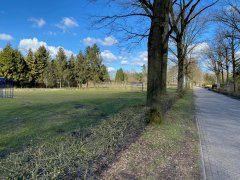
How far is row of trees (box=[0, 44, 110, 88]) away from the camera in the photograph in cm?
4894

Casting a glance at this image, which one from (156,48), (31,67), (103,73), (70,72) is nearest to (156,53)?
(156,48)

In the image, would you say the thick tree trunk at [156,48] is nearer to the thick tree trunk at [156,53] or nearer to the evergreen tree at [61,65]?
the thick tree trunk at [156,53]

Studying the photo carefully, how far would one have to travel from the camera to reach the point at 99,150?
132 inches

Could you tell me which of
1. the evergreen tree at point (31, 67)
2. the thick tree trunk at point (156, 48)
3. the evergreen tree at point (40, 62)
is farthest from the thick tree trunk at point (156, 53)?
the evergreen tree at point (40, 62)

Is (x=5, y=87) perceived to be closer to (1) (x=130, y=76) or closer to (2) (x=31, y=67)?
(2) (x=31, y=67)

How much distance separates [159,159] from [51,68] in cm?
5436

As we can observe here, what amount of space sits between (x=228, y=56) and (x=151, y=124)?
28862 millimetres

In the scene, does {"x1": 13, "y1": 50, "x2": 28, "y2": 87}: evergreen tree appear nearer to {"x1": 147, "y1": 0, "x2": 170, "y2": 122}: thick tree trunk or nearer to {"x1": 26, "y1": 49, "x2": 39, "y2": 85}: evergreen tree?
{"x1": 26, "y1": 49, "x2": 39, "y2": 85}: evergreen tree

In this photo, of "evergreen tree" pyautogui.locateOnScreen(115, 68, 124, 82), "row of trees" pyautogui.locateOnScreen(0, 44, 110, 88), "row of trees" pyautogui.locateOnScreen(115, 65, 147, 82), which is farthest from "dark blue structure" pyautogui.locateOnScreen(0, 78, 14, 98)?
"evergreen tree" pyautogui.locateOnScreen(115, 68, 124, 82)

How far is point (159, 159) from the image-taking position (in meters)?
4.02

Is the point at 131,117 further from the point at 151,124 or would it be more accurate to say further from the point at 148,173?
the point at 148,173

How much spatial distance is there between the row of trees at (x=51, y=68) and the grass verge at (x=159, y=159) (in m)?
51.4

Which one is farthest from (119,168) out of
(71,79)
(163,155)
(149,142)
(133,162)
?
(71,79)

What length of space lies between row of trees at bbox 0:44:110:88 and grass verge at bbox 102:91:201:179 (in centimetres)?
5140
